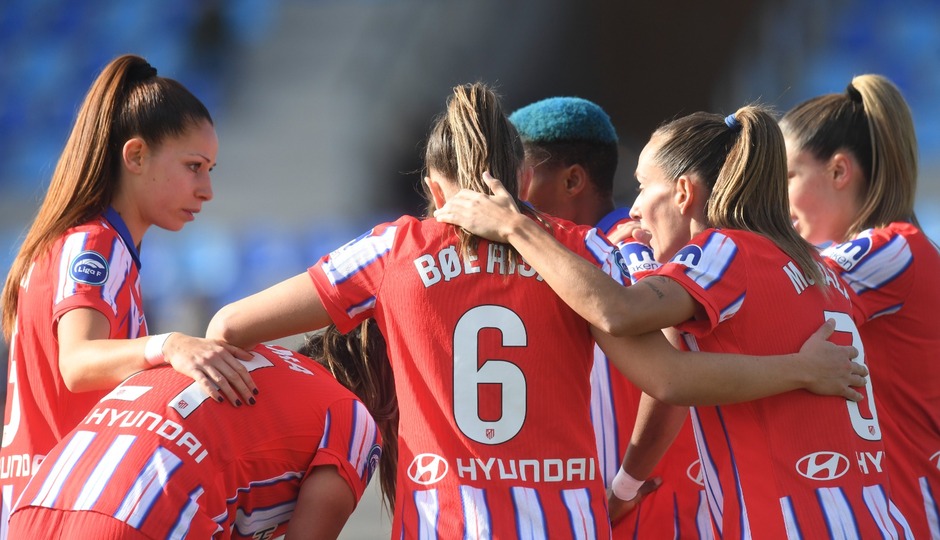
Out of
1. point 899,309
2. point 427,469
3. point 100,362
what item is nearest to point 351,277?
point 427,469

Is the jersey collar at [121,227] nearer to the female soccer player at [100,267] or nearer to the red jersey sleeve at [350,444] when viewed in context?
the female soccer player at [100,267]

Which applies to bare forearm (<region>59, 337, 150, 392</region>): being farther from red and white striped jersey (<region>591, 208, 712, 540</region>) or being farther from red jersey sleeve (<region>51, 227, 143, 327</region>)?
red and white striped jersey (<region>591, 208, 712, 540</region>)

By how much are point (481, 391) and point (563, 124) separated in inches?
60.2

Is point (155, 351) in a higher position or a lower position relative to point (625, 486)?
higher

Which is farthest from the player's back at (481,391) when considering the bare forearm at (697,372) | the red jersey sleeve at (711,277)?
the red jersey sleeve at (711,277)

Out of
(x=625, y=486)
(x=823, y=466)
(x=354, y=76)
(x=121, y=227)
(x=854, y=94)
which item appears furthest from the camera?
(x=354, y=76)

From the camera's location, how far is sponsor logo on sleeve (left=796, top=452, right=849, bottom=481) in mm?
2215

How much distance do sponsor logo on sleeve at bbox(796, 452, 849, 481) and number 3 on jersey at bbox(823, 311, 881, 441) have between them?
0.10 metres

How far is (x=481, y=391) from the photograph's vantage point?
2.15 m

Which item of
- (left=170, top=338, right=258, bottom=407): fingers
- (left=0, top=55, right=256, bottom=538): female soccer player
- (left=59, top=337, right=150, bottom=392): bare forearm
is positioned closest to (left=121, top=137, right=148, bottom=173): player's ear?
(left=0, top=55, right=256, bottom=538): female soccer player

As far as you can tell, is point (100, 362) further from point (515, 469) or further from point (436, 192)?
point (515, 469)

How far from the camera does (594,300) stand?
2.12 m

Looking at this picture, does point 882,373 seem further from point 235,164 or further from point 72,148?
point 235,164

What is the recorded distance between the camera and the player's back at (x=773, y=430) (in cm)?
220
